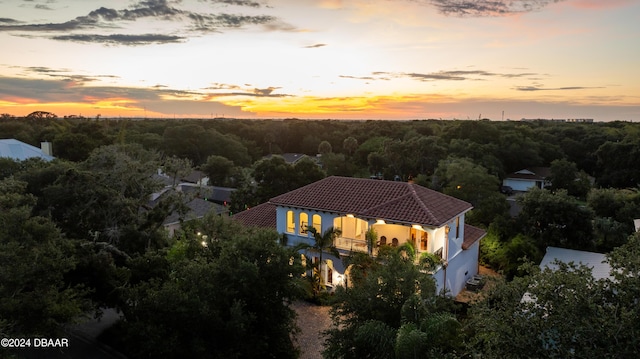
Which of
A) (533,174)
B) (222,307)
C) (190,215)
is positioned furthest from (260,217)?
(533,174)

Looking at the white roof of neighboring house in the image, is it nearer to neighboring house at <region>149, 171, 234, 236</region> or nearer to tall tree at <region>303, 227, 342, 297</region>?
tall tree at <region>303, 227, 342, 297</region>

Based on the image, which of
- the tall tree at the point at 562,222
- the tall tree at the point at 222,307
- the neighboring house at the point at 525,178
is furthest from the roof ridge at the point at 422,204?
the neighboring house at the point at 525,178

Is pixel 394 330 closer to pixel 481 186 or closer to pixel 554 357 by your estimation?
pixel 554 357

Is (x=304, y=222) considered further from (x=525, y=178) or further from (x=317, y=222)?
(x=525, y=178)

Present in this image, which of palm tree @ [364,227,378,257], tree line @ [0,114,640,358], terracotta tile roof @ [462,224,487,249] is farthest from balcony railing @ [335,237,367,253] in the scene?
terracotta tile roof @ [462,224,487,249]

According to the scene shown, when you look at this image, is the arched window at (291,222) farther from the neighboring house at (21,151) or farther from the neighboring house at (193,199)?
the neighboring house at (21,151)

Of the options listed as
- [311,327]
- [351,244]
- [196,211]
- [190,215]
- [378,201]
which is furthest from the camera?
[196,211]
